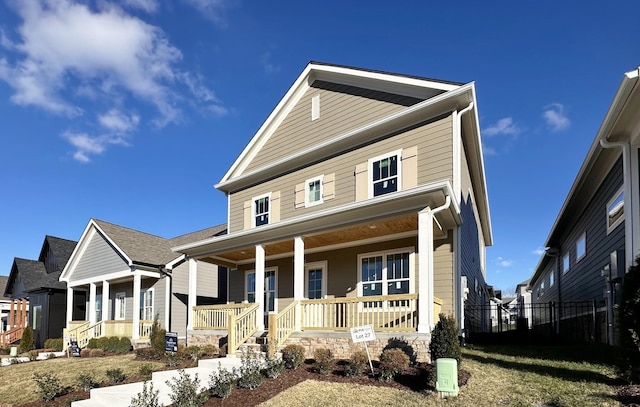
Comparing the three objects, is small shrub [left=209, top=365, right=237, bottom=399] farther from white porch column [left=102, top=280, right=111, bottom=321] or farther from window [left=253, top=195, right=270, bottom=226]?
white porch column [left=102, top=280, right=111, bottom=321]

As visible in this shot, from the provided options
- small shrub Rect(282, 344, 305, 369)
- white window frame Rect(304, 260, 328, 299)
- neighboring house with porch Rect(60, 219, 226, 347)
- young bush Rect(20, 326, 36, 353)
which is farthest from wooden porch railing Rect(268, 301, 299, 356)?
young bush Rect(20, 326, 36, 353)

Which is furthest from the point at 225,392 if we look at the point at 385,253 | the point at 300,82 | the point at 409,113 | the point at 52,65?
the point at 52,65

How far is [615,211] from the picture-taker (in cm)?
1070

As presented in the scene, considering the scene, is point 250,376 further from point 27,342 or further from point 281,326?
point 27,342

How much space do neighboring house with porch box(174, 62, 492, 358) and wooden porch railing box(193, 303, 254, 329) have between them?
3cm

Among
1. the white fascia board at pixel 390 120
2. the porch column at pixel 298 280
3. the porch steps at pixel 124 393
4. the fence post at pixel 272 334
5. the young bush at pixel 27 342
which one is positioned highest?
the white fascia board at pixel 390 120

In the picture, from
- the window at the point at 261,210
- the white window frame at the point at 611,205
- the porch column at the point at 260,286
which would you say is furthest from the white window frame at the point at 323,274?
the white window frame at the point at 611,205

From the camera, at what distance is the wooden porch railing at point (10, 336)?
2622 cm

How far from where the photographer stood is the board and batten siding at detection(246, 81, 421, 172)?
1412cm

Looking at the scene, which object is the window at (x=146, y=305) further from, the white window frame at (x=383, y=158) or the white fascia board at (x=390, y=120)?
the white window frame at (x=383, y=158)

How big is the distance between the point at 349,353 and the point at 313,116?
869 cm

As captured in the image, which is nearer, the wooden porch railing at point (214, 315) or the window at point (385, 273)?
the window at point (385, 273)

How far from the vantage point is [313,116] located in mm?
16047

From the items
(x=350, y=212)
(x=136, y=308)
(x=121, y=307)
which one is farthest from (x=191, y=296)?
(x=121, y=307)
